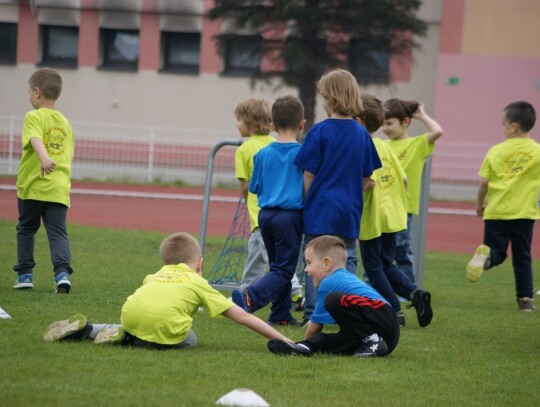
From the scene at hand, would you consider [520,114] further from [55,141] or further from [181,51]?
[181,51]

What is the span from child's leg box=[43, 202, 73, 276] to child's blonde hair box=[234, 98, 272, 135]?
159 centimetres

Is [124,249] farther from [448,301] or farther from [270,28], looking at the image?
[270,28]

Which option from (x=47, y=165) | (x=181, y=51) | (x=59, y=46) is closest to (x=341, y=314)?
(x=47, y=165)

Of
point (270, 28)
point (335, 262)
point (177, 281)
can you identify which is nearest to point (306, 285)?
point (335, 262)

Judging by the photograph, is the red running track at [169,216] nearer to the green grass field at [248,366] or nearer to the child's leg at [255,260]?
the child's leg at [255,260]

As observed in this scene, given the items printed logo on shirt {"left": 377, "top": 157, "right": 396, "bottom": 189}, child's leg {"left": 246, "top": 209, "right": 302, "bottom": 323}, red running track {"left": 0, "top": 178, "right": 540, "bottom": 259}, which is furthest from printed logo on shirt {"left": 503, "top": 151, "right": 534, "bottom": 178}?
red running track {"left": 0, "top": 178, "right": 540, "bottom": 259}

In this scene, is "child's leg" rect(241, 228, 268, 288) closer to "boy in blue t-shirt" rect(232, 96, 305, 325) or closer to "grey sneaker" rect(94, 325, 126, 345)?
"boy in blue t-shirt" rect(232, 96, 305, 325)

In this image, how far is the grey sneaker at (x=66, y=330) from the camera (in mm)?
6277

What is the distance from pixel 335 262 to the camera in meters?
6.71

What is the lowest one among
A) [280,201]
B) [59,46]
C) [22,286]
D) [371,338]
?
[22,286]

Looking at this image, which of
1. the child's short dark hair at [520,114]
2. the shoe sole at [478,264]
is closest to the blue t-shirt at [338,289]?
the shoe sole at [478,264]

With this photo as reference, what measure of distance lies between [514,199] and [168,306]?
4427mm

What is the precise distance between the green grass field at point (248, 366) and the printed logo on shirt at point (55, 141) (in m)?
1.11

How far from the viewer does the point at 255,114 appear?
8.52 m
